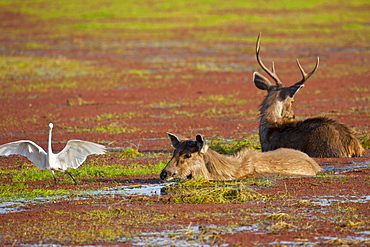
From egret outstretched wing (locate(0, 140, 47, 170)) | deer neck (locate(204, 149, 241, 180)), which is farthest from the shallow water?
egret outstretched wing (locate(0, 140, 47, 170))

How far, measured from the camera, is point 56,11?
5931 centimetres

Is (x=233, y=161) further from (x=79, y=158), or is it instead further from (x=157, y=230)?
(x=157, y=230)

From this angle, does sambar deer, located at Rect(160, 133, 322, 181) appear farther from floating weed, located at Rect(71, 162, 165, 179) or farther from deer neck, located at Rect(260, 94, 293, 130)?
deer neck, located at Rect(260, 94, 293, 130)

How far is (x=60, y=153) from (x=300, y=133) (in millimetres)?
4188

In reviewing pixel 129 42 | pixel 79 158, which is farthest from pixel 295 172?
pixel 129 42

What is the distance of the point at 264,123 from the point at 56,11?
164ft

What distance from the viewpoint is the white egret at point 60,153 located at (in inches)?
363

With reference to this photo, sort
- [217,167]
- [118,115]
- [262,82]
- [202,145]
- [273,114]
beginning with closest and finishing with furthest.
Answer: [202,145] → [217,167] → [273,114] → [262,82] → [118,115]

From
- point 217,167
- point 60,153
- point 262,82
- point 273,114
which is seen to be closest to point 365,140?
point 273,114

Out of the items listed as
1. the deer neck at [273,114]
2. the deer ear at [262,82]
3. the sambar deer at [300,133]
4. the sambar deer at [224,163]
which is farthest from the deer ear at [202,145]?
the deer ear at [262,82]

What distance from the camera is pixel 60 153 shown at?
9281mm

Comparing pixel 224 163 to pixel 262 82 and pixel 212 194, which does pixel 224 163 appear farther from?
pixel 262 82

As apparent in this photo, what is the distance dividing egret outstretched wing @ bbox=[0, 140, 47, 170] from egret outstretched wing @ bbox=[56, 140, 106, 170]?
26 centimetres

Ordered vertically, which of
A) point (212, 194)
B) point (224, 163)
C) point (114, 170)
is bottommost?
point (212, 194)
